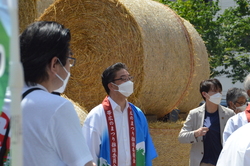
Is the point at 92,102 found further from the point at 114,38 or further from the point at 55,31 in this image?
the point at 55,31

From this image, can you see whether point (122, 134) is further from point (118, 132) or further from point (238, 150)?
point (238, 150)

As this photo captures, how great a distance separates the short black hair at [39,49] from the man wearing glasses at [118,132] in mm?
1698

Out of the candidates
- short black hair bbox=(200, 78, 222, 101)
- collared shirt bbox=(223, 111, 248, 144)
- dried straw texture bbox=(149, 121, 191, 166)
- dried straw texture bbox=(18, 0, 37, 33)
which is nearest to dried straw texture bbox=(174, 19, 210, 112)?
dried straw texture bbox=(149, 121, 191, 166)

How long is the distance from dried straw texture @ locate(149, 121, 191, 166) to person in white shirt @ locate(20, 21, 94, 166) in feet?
12.5

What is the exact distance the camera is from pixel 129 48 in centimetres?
531

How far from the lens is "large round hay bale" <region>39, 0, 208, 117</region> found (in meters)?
5.25

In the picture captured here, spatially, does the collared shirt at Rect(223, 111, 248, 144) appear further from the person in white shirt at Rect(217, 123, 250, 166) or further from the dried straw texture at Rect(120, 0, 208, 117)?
the dried straw texture at Rect(120, 0, 208, 117)

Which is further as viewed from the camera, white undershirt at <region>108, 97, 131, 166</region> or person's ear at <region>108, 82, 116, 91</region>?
person's ear at <region>108, 82, 116, 91</region>

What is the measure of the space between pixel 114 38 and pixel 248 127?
11.0 ft

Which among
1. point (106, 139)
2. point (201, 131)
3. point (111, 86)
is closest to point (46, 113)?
point (106, 139)

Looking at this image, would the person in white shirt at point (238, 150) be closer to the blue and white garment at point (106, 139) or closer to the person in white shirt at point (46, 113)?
the person in white shirt at point (46, 113)

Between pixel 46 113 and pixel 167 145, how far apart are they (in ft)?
13.4

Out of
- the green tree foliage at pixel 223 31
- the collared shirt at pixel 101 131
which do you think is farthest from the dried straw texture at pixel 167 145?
the green tree foliage at pixel 223 31

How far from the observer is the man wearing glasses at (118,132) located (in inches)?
139
